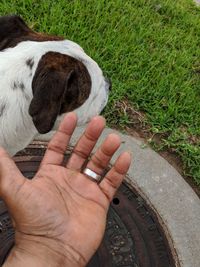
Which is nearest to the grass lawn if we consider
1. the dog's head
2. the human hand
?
the dog's head

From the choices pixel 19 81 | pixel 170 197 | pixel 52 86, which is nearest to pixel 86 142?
pixel 52 86

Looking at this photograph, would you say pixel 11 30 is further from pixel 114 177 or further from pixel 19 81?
pixel 114 177

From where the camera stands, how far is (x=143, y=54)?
13.7ft

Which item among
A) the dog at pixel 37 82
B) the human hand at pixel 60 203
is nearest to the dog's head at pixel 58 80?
the dog at pixel 37 82

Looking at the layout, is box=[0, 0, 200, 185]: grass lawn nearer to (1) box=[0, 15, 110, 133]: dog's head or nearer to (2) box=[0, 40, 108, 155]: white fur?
(1) box=[0, 15, 110, 133]: dog's head

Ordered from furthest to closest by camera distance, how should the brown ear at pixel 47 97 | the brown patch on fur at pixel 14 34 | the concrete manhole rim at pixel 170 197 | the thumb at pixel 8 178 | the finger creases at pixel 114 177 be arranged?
the concrete manhole rim at pixel 170 197 → the brown patch on fur at pixel 14 34 → the finger creases at pixel 114 177 → the brown ear at pixel 47 97 → the thumb at pixel 8 178

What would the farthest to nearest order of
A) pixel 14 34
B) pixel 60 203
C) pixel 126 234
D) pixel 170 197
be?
pixel 170 197 → pixel 126 234 → pixel 14 34 → pixel 60 203

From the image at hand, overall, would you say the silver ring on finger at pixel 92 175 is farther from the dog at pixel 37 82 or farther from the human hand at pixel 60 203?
the dog at pixel 37 82

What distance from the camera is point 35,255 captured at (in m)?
2.13

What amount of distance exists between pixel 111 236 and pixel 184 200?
58 centimetres

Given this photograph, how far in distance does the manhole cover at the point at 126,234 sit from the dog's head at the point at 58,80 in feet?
2.35

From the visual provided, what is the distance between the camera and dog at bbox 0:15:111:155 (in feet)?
7.75

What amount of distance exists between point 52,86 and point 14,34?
0.49 m

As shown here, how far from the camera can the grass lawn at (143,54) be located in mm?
3766
